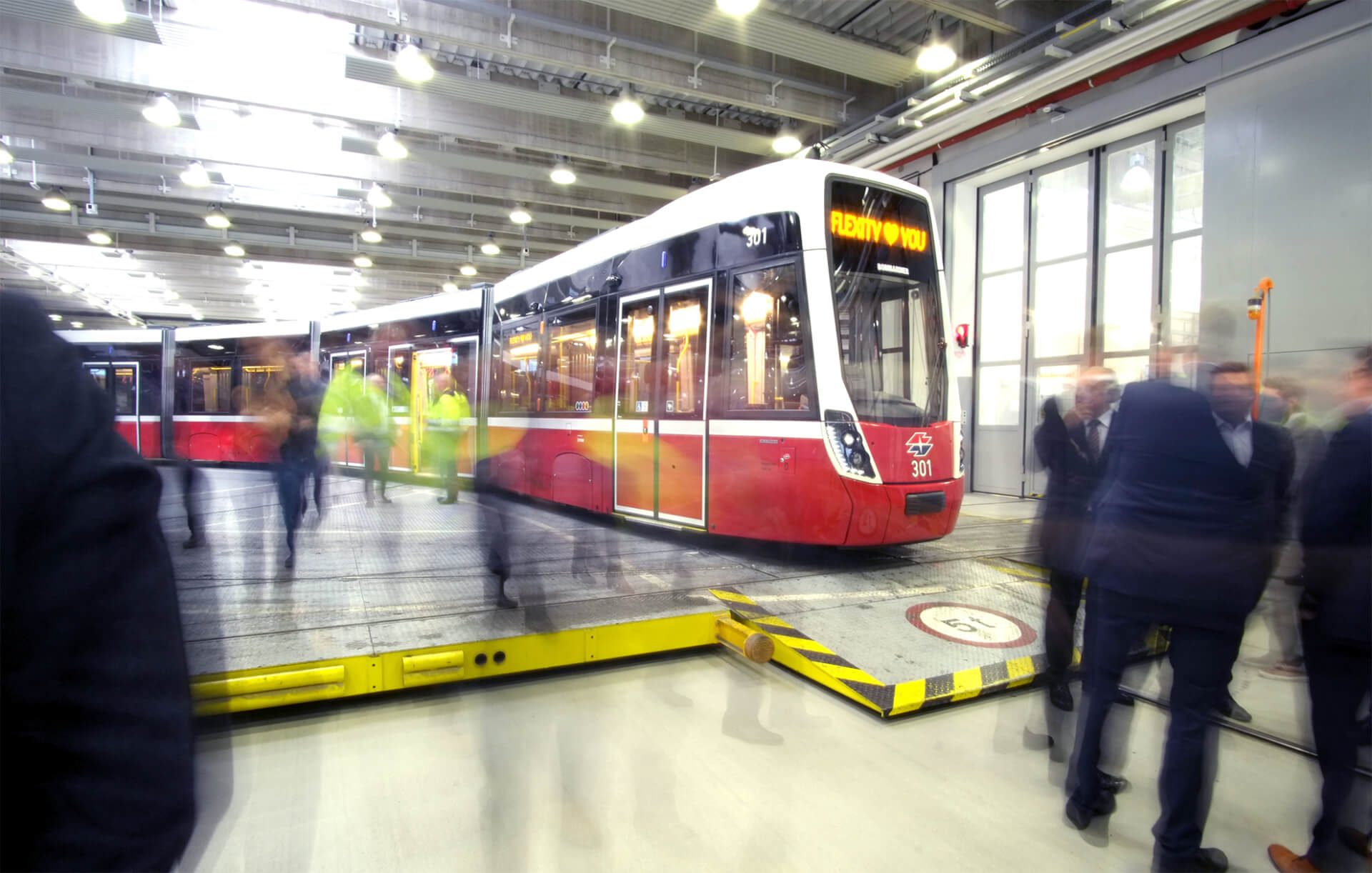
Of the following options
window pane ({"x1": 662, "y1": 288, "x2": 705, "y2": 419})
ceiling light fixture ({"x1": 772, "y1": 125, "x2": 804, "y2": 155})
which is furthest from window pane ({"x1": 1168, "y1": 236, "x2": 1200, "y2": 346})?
window pane ({"x1": 662, "y1": 288, "x2": 705, "y2": 419})

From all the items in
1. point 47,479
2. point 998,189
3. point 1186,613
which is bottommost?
point 1186,613

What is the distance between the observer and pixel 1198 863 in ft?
8.70

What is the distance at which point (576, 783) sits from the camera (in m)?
3.26

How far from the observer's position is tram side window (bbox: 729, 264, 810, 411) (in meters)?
6.26

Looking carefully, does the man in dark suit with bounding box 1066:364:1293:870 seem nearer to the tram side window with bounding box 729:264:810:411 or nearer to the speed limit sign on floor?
the speed limit sign on floor

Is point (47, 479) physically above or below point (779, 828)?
above

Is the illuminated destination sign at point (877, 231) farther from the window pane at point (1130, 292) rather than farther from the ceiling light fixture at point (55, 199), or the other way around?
the ceiling light fixture at point (55, 199)

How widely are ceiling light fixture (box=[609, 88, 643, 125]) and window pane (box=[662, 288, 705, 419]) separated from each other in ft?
14.1

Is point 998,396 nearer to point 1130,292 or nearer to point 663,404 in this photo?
point 1130,292

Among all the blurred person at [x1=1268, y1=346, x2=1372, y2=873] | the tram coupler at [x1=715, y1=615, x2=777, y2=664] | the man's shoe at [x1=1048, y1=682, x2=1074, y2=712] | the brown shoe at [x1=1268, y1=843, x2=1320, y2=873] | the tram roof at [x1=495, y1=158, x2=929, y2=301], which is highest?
the tram roof at [x1=495, y1=158, x2=929, y2=301]

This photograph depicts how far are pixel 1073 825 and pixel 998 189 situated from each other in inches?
488

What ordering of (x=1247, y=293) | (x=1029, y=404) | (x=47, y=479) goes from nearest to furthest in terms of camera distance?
(x=47, y=479)
(x=1247, y=293)
(x=1029, y=404)

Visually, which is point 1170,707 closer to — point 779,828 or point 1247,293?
point 779,828

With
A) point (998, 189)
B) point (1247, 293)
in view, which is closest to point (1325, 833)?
point (1247, 293)
